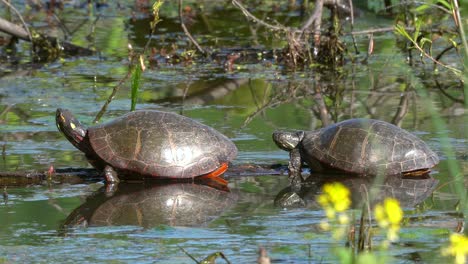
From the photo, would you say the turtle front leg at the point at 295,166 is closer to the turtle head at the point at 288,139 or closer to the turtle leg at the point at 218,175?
the turtle head at the point at 288,139

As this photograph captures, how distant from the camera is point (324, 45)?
1299 centimetres

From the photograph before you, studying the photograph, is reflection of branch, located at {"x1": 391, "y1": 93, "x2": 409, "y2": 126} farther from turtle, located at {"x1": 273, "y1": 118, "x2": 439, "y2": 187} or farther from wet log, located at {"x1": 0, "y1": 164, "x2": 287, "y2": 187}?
wet log, located at {"x1": 0, "y1": 164, "x2": 287, "y2": 187}

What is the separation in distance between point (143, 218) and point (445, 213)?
189 cm

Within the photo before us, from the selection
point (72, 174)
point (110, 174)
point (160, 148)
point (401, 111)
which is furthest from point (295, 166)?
point (401, 111)

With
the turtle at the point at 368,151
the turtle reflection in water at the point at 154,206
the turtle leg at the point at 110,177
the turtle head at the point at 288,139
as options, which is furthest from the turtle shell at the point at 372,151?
the turtle leg at the point at 110,177

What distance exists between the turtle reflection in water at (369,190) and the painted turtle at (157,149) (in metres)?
0.64

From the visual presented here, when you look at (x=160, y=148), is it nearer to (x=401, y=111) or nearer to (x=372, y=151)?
(x=372, y=151)

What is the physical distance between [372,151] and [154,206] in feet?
5.80

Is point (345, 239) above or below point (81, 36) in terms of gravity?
above

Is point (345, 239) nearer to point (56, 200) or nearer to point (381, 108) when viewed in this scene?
point (56, 200)

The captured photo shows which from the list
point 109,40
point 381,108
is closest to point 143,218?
point 381,108

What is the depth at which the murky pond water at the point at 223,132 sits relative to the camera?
565 centimetres

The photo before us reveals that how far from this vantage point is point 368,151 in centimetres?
757

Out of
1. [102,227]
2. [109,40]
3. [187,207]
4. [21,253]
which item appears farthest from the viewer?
[109,40]
